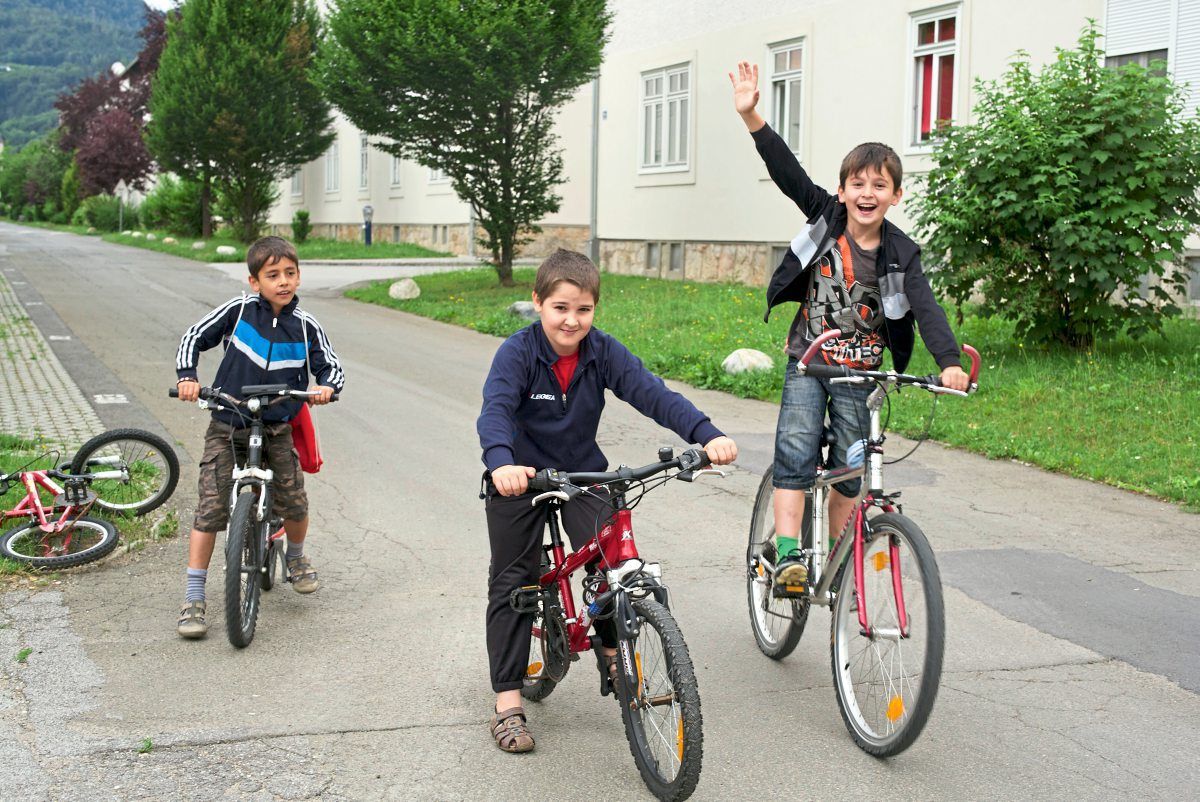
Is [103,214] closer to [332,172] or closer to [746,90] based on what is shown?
[332,172]

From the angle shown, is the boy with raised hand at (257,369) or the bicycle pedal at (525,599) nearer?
the bicycle pedal at (525,599)

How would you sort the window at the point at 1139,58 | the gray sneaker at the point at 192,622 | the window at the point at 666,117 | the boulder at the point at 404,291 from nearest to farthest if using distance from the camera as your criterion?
the gray sneaker at the point at 192,622, the window at the point at 1139,58, the boulder at the point at 404,291, the window at the point at 666,117

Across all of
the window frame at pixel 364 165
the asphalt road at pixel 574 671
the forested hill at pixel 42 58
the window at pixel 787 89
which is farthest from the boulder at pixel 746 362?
the forested hill at pixel 42 58

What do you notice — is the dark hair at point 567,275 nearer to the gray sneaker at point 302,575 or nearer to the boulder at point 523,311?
the gray sneaker at point 302,575

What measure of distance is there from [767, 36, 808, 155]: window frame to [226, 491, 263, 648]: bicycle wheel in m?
16.4

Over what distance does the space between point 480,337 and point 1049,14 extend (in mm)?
8047

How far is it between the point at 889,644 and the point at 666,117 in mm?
21661

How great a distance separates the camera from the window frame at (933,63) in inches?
685

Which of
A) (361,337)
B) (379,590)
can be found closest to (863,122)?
(361,337)

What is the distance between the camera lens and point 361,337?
1664cm

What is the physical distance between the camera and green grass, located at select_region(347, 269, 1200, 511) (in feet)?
29.2

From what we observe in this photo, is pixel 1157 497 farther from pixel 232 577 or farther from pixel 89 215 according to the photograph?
pixel 89 215

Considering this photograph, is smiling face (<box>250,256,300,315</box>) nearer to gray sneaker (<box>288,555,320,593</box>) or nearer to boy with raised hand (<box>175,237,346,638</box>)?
boy with raised hand (<box>175,237,346,638</box>)

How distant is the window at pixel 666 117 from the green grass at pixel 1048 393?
320 inches
